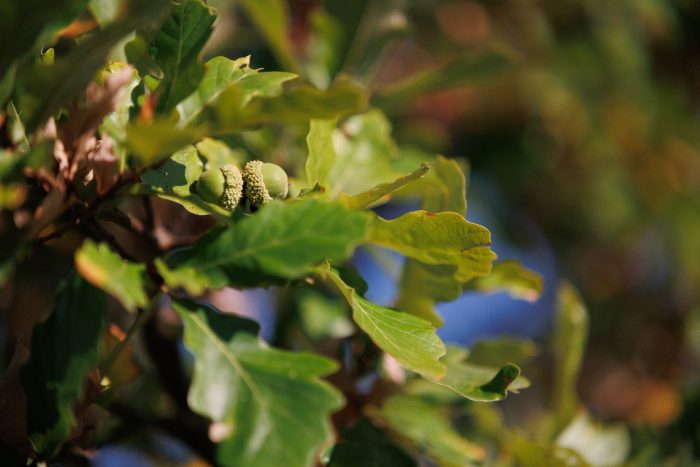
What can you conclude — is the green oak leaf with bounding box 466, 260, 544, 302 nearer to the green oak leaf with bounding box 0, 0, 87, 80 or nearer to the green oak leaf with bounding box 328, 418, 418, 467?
the green oak leaf with bounding box 328, 418, 418, 467

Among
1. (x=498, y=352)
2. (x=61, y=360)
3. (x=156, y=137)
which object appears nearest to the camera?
(x=156, y=137)

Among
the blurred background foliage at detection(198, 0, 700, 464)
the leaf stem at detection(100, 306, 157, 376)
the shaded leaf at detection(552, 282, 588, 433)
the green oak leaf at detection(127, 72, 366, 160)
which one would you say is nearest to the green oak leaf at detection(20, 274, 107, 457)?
the leaf stem at detection(100, 306, 157, 376)

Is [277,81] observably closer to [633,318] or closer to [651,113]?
[651,113]

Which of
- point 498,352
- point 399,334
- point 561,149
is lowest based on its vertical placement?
point 561,149

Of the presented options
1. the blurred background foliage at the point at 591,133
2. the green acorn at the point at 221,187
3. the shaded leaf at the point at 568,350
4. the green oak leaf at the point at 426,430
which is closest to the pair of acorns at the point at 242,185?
the green acorn at the point at 221,187

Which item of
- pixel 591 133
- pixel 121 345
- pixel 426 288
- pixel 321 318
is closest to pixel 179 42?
pixel 121 345

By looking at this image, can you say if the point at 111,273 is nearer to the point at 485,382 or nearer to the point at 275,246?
the point at 275,246
